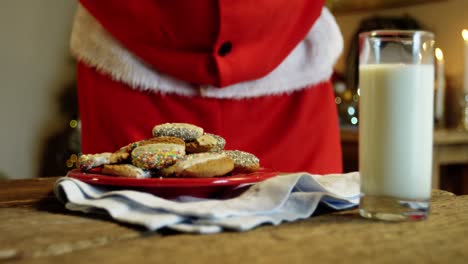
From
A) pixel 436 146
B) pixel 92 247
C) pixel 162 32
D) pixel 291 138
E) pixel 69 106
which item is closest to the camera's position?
A: pixel 92 247

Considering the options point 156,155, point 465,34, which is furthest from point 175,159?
point 465,34

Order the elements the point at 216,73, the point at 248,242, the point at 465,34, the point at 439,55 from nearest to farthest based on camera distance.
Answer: the point at 248,242
the point at 216,73
the point at 465,34
the point at 439,55

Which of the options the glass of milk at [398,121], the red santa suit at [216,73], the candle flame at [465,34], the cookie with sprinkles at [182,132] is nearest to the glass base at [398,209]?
the glass of milk at [398,121]

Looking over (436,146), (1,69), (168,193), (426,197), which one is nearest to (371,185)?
(426,197)

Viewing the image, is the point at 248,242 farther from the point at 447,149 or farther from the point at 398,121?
the point at 447,149

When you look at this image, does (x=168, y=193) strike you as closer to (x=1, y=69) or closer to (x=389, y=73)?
(x=389, y=73)

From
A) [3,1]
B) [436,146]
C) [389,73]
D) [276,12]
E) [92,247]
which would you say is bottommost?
[436,146]
